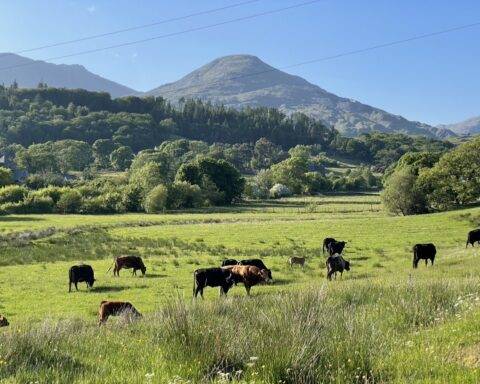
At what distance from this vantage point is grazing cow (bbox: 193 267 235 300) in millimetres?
19927

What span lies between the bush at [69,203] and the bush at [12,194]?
8463 millimetres

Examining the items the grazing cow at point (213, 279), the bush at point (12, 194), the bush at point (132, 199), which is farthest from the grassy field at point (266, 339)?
the bush at point (12, 194)

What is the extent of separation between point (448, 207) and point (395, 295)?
199 ft

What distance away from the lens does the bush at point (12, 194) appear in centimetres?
8941

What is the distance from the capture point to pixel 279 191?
125562 mm

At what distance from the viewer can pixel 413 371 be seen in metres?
5.86

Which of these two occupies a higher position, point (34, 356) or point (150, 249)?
point (34, 356)

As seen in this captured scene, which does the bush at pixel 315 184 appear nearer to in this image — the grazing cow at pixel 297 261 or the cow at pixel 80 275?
the grazing cow at pixel 297 261

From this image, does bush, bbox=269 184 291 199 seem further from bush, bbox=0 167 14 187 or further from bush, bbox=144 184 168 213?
bush, bbox=0 167 14 187

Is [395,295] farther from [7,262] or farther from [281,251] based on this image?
[7,262]

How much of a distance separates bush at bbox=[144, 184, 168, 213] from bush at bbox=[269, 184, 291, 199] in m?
42.4

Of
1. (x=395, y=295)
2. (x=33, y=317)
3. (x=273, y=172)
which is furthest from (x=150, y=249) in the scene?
(x=273, y=172)

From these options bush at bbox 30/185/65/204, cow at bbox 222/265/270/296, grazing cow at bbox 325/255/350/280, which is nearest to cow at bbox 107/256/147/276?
cow at bbox 222/265/270/296

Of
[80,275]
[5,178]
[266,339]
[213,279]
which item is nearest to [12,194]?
[5,178]
